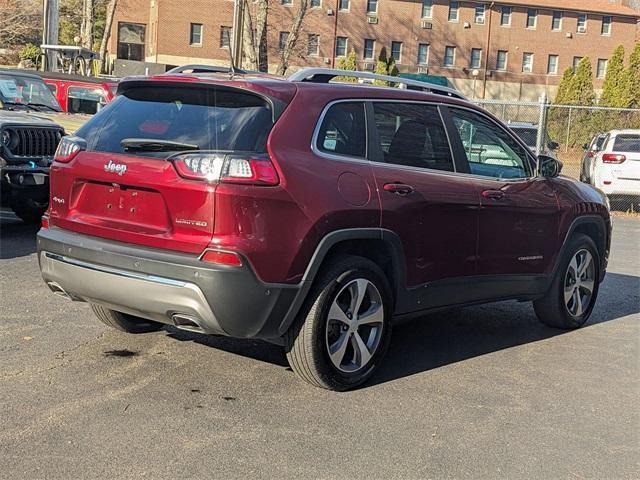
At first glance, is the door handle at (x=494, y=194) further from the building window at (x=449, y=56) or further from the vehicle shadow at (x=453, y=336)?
the building window at (x=449, y=56)

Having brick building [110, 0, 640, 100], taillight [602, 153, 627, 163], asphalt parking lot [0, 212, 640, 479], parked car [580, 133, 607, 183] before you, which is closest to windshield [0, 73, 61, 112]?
asphalt parking lot [0, 212, 640, 479]

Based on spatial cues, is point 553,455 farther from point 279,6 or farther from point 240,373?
point 279,6

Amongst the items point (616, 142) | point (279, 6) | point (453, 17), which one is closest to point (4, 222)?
point (616, 142)

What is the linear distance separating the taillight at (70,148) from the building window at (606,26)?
6120 centimetres

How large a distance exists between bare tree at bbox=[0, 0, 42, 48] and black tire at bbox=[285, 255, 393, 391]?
3319 centimetres

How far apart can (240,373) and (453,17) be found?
5479cm

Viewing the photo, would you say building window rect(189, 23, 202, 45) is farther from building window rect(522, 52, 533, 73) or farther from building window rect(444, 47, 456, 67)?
building window rect(522, 52, 533, 73)

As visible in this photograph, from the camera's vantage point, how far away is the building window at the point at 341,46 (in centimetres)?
5400

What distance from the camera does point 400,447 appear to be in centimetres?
401

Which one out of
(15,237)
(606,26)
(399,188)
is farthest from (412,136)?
(606,26)

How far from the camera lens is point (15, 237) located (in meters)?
9.51

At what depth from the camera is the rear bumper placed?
13.5ft

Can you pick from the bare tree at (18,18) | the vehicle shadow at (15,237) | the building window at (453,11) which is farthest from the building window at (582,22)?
the vehicle shadow at (15,237)

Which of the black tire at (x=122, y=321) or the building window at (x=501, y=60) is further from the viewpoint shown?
the building window at (x=501, y=60)
